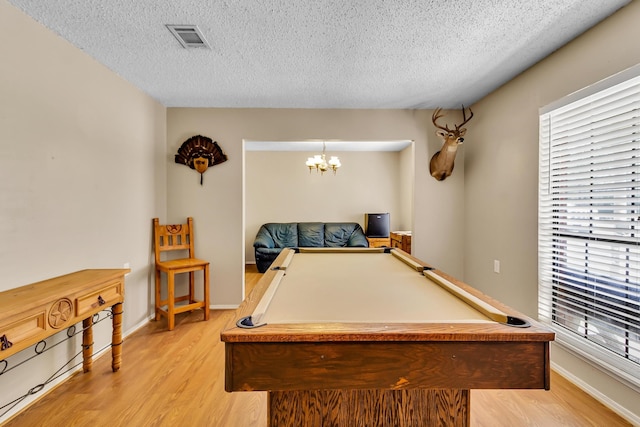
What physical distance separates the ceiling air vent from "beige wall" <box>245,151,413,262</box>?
4.29 meters

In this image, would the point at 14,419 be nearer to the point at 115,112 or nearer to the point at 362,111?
the point at 115,112

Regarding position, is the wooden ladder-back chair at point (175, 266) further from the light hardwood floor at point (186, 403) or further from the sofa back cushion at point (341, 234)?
the sofa back cushion at point (341, 234)

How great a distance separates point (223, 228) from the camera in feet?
11.5

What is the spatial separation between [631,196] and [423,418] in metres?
1.70

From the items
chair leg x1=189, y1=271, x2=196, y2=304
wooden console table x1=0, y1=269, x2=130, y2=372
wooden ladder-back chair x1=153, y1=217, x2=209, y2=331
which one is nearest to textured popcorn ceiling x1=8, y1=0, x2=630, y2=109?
wooden ladder-back chair x1=153, y1=217, x2=209, y2=331

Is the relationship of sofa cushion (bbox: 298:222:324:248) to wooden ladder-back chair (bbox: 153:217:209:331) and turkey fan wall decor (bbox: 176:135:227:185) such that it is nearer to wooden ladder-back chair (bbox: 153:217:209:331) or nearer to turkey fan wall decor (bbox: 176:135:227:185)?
wooden ladder-back chair (bbox: 153:217:209:331)

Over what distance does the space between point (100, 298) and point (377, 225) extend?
16.0 ft

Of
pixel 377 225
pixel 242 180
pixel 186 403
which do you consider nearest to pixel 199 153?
pixel 242 180

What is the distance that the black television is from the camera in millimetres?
6055

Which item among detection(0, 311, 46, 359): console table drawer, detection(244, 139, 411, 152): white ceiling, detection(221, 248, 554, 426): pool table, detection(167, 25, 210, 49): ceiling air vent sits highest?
detection(244, 139, 411, 152): white ceiling

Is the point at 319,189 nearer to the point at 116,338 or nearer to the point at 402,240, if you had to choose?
the point at 402,240

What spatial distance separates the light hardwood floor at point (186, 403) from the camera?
1696 millimetres

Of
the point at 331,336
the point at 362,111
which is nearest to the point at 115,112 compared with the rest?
the point at 362,111

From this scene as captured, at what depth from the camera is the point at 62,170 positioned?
208cm
